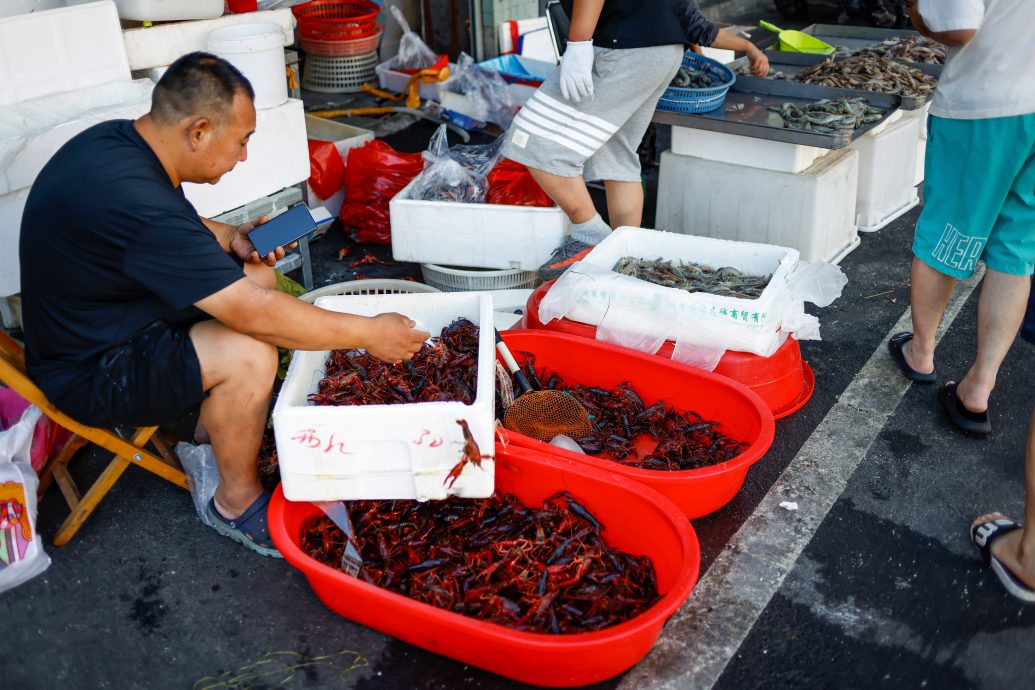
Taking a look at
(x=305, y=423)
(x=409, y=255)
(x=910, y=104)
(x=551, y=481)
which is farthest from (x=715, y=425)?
(x=910, y=104)

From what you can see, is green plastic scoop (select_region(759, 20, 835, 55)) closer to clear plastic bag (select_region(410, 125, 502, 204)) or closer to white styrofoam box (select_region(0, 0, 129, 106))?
clear plastic bag (select_region(410, 125, 502, 204))

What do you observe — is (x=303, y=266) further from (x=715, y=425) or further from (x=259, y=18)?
(x=715, y=425)

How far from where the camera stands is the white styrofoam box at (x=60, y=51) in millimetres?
4012

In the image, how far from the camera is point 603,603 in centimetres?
274

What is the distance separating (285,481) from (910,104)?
439 centimetres

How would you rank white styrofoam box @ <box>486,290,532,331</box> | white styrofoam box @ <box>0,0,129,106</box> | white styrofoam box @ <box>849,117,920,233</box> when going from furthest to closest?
white styrofoam box @ <box>849,117,920,233</box>
white styrofoam box @ <box>486,290,532,331</box>
white styrofoam box @ <box>0,0,129,106</box>

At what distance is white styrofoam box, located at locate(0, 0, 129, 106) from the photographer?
401 centimetres

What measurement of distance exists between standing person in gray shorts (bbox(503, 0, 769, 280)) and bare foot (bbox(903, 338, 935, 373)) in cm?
160

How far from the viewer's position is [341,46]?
320 inches

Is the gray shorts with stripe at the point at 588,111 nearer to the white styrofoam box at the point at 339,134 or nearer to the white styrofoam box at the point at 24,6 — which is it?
the white styrofoam box at the point at 339,134

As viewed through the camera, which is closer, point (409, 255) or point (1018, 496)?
point (1018, 496)

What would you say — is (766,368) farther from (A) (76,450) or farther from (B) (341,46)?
(B) (341,46)

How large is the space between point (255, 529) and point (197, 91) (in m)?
1.55

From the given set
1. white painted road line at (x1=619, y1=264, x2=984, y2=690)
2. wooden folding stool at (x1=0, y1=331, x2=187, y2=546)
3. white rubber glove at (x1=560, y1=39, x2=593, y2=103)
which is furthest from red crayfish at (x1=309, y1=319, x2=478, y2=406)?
white rubber glove at (x1=560, y1=39, x2=593, y2=103)
